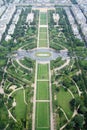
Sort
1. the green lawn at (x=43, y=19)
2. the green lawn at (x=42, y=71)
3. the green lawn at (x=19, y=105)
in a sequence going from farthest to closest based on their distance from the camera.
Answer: the green lawn at (x=43, y=19), the green lawn at (x=42, y=71), the green lawn at (x=19, y=105)

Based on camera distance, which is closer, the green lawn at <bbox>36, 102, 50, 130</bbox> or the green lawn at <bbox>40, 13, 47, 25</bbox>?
the green lawn at <bbox>36, 102, 50, 130</bbox>

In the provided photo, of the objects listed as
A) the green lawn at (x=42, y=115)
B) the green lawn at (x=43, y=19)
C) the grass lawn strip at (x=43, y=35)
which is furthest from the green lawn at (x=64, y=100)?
the green lawn at (x=43, y=19)

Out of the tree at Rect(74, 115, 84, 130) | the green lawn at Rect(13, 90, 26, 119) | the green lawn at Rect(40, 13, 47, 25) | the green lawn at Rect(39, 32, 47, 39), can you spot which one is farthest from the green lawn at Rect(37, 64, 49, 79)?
the green lawn at Rect(40, 13, 47, 25)

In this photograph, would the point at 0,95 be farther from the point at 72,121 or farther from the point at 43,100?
the point at 72,121

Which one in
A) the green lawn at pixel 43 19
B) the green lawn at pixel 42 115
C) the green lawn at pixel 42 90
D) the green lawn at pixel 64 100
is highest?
the green lawn at pixel 42 115

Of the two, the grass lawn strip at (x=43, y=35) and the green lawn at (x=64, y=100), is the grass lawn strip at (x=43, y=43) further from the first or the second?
the green lawn at (x=64, y=100)

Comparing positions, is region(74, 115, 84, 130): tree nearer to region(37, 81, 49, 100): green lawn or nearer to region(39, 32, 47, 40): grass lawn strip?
region(37, 81, 49, 100): green lawn

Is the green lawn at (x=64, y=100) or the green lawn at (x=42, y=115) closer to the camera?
the green lawn at (x=42, y=115)

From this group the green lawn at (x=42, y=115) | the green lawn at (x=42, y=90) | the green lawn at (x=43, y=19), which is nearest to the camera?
the green lawn at (x=42, y=115)
